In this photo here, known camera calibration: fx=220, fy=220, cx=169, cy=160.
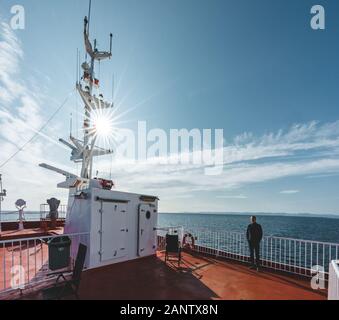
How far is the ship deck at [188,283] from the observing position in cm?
551

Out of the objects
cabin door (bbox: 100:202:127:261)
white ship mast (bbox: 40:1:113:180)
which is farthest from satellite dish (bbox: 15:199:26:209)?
cabin door (bbox: 100:202:127:261)

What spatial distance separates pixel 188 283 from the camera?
6.41m

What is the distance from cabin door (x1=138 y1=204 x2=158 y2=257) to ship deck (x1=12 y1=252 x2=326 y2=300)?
1.15 metres

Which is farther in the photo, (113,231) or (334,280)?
(113,231)

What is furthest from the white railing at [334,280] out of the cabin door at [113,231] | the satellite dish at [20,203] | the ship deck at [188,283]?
the satellite dish at [20,203]

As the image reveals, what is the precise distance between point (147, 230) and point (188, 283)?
3622 millimetres

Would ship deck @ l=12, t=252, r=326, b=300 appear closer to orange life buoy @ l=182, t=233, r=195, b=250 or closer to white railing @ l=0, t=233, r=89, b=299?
white railing @ l=0, t=233, r=89, b=299

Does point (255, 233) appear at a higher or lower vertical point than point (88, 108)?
lower

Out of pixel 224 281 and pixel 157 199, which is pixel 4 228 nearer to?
pixel 157 199

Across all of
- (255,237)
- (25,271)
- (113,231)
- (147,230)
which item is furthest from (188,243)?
(25,271)

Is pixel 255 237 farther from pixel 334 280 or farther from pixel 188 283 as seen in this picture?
pixel 334 280

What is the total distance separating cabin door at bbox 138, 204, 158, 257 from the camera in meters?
9.28
